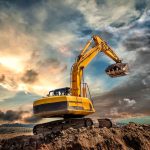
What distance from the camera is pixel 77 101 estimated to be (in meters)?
19.2

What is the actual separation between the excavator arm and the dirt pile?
3874 mm

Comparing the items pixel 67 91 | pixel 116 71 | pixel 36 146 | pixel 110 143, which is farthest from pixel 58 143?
pixel 116 71

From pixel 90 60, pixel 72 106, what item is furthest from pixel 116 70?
pixel 72 106

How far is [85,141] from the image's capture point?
16797 mm

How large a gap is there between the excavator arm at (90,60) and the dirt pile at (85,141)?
3.87 metres

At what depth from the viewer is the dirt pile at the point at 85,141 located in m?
16.3

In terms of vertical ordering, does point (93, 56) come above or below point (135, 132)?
above

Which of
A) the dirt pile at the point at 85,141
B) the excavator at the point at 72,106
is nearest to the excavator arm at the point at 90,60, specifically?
the excavator at the point at 72,106

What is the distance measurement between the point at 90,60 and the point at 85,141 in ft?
25.7

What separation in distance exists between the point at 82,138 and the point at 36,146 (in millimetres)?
2500

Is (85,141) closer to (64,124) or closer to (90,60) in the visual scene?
(64,124)

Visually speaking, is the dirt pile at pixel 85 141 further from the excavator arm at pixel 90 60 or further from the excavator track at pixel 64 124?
the excavator arm at pixel 90 60

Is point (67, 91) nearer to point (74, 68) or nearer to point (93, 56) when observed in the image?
point (74, 68)

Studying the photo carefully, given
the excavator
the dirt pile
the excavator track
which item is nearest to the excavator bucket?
the excavator
